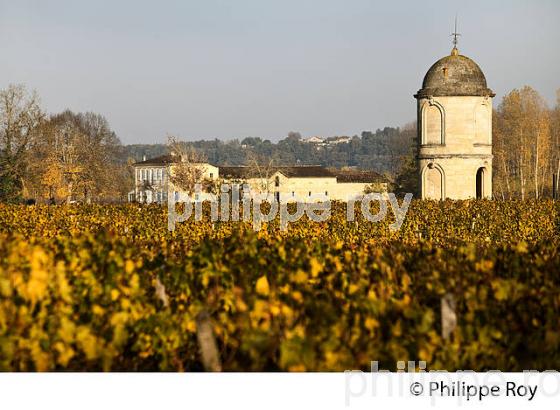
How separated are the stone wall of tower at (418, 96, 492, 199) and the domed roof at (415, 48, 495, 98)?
0.31 metres

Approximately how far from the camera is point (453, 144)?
152ft

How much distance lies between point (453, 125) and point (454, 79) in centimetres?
222

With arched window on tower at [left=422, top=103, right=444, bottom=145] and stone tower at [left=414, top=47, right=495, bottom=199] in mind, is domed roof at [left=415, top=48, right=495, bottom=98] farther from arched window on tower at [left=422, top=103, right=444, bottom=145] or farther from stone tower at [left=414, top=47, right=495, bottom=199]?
arched window on tower at [left=422, top=103, right=444, bottom=145]

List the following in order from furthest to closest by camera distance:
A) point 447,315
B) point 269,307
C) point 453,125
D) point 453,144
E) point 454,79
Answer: point 453,144 → point 453,125 → point 454,79 → point 269,307 → point 447,315

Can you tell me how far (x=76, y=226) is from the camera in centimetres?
2981

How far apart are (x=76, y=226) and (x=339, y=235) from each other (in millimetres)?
8247

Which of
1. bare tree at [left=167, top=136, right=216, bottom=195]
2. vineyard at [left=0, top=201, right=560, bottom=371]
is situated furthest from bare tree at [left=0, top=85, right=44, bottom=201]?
vineyard at [left=0, top=201, right=560, bottom=371]

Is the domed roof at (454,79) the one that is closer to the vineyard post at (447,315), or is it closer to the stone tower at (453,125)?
the stone tower at (453,125)

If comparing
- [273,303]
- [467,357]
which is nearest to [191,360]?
[273,303]

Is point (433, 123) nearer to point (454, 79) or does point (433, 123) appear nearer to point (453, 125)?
point (453, 125)

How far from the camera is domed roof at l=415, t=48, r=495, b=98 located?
4597cm

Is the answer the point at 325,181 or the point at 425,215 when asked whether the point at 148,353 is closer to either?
the point at 425,215

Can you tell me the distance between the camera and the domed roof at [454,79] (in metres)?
46.0

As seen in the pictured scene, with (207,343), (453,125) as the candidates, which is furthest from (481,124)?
(207,343)
